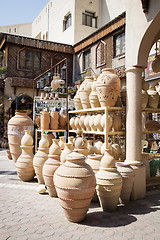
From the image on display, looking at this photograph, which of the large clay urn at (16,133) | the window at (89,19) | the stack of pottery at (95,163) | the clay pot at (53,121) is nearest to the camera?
the stack of pottery at (95,163)

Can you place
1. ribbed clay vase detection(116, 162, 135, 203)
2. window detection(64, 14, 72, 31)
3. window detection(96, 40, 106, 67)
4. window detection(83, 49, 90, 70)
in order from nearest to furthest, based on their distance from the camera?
1. ribbed clay vase detection(116, 162, 135, 203)
2. window detection(96, 40, 106, 67)
3. window detection(83, 49, 90, 70)
4. window detection(64, 14, 72, 31)

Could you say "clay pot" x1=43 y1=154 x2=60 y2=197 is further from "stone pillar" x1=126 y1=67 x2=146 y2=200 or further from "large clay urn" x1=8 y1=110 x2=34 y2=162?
"large clay urn" x1=8 y1=110 x2=34 y2=162

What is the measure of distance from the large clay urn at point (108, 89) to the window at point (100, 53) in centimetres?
847

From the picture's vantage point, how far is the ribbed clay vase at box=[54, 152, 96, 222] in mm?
3035

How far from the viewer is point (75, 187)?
9.93ft

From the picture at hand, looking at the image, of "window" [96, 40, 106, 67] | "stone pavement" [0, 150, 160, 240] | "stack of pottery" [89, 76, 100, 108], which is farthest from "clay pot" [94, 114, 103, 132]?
"window" [96, 40, 106, 67]

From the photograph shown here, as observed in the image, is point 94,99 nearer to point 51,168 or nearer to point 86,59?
A: point 51,168

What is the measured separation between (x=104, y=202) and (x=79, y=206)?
0.60 metres

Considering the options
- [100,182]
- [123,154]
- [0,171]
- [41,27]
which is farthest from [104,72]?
[41,27]

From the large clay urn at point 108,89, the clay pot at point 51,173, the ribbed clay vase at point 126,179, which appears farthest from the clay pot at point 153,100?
the clay pot at point 51,173

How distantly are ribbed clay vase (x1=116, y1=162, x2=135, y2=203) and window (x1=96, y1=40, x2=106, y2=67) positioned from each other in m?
9.46

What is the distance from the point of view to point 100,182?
A: 3504mm

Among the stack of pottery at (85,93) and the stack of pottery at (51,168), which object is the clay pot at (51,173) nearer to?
the stack of pottery at (51,168)

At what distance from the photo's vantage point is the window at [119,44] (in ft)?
37.1
